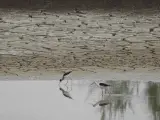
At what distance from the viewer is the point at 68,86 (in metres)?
0.74

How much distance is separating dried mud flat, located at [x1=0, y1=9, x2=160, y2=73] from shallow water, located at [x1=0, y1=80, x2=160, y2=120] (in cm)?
11

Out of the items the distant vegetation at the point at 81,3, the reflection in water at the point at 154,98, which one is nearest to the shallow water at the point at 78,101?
the reflection in water at the point at 154,98

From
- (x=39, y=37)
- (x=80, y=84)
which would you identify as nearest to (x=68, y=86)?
(x=80, y=84)

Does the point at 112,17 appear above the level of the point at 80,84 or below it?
above

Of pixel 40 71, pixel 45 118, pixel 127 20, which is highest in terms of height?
pixel 127 20

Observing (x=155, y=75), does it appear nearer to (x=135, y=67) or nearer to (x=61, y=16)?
(x=135, y=67)

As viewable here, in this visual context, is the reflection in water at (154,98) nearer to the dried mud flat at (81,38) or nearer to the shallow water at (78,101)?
the shallow water at (78,101)

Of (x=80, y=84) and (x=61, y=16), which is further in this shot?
(x=80, y=84)

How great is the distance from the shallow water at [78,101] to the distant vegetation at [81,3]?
228mm

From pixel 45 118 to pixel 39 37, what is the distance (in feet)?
0.93

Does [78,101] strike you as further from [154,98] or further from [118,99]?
[154,98]

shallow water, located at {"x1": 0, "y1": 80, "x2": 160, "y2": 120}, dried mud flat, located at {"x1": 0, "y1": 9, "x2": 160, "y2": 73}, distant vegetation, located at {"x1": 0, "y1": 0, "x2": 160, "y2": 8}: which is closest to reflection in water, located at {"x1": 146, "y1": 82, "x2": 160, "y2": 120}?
shallow water, located at {"x1": 0, "y1": 80, "x2": 160, "y2": 120}

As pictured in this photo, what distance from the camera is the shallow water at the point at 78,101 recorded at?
749mm

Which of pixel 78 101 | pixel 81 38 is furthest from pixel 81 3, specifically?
pixel 78 101
